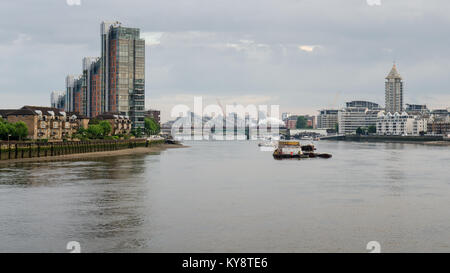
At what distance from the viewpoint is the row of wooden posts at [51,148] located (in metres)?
80.5

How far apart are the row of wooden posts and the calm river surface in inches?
946

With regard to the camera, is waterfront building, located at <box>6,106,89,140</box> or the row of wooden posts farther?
waterfront building, located at <box>6,106,89,140</box>

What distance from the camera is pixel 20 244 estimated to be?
25.4 m

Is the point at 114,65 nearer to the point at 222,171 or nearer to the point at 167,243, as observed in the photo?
the point at 222,171

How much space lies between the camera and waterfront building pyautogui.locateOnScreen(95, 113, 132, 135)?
519ft

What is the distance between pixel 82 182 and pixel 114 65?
132 metres

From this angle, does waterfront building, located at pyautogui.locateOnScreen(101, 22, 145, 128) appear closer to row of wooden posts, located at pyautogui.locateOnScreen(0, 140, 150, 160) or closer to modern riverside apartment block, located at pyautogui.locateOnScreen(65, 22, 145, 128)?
modern riverside apartment block, located at pyautogui.locateOnScreen(65, 22, 145, 128)

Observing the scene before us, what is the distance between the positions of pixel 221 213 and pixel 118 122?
433 ft

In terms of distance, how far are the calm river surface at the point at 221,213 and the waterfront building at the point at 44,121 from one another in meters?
56.9

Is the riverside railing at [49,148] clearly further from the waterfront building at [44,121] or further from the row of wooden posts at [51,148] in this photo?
the waterfront building at [44,121]

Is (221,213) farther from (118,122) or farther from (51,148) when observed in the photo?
(118,122)

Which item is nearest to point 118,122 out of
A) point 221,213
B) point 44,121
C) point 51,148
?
point 44,121

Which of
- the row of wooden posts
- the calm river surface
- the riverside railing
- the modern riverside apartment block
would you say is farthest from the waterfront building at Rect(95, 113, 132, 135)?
the calm river surface
